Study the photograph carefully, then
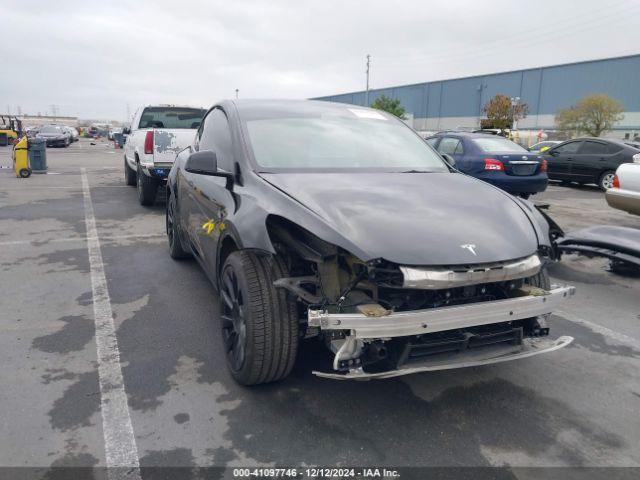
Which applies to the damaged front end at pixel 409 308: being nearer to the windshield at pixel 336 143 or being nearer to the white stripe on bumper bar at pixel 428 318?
the white stripe on bumper bar at pixel 428 318

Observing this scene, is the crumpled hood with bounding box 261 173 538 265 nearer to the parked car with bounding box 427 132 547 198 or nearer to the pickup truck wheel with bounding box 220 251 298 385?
the pickup truck wheel with bounding box 220 251 298 385

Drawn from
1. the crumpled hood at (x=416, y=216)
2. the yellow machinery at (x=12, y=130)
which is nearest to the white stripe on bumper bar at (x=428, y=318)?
the crumpled hood at (x=416, y=216)

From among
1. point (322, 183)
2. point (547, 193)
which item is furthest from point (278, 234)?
point (547, 193)

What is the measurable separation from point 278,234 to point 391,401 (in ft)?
3.83

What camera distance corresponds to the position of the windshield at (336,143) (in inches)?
138

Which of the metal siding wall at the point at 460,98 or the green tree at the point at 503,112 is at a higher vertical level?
the metal siding wall at the point at 460,98

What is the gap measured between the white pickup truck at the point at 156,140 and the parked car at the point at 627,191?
21.9ft

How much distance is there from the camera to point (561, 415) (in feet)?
9.31

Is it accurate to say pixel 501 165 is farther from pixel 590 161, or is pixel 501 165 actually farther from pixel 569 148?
pixel 569 148

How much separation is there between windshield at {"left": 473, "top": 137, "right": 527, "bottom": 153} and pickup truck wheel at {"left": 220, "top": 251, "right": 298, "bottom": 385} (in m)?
8.11

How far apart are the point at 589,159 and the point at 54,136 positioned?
32319mm

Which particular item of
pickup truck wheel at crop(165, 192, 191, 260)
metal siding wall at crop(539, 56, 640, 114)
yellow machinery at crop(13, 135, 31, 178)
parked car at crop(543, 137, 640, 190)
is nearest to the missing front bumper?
pickup truck wheel at crop(165, 192, 191, 260)

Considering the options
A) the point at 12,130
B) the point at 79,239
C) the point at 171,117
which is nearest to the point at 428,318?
the point at 79,239

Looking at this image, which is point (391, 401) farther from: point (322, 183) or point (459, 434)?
point (322, 183)
